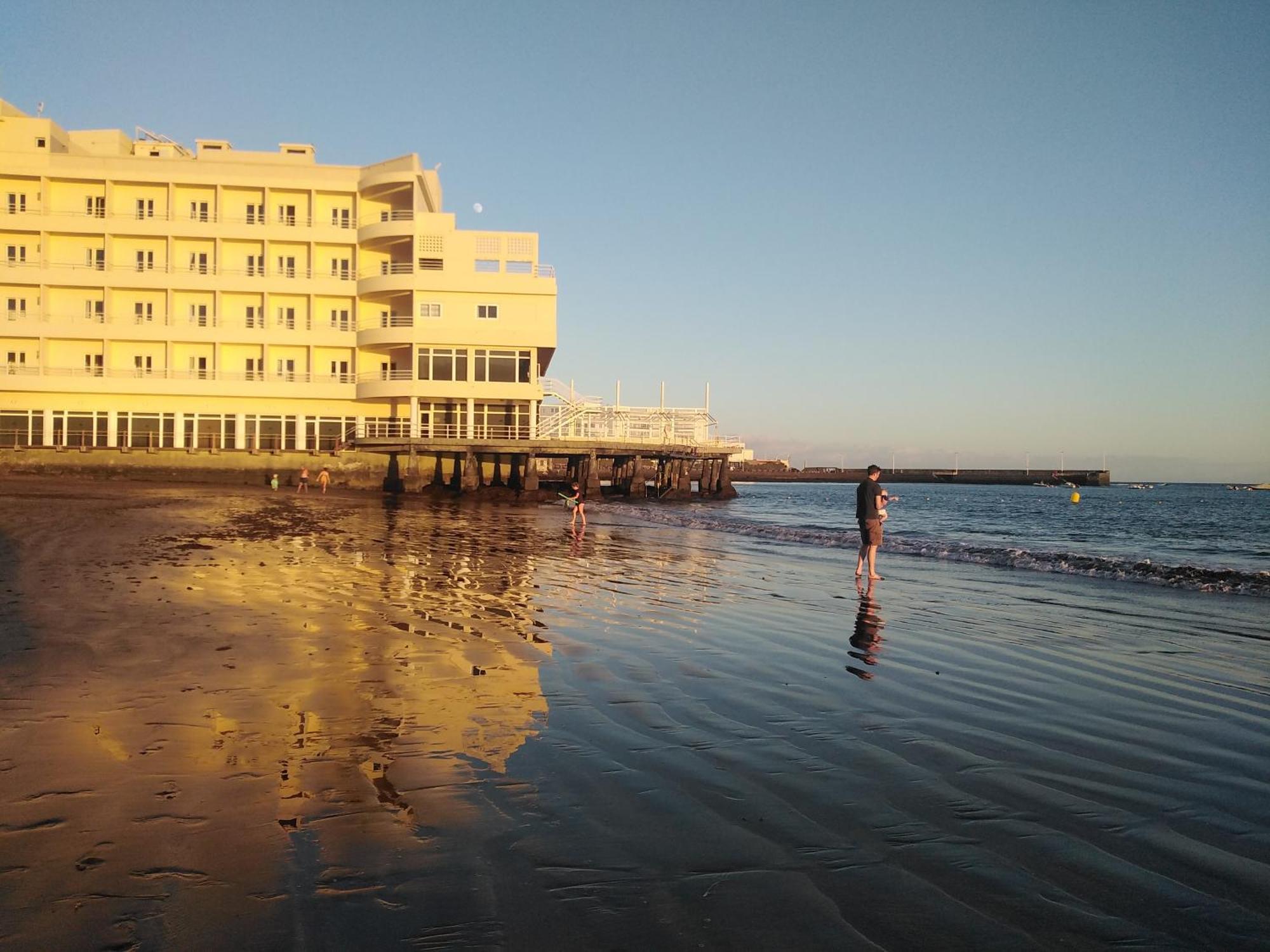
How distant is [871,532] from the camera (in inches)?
595

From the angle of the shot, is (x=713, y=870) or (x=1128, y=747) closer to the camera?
(x=713, y=870)

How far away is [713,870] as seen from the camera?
3.47 meters

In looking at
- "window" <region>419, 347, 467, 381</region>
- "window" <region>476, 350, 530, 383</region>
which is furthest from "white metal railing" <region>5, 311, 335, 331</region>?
"window" <region>476, 350, 530, 383</region>

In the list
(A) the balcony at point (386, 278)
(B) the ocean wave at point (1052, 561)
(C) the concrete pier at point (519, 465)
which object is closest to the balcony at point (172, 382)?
(A) the balcony at point (386, 278)

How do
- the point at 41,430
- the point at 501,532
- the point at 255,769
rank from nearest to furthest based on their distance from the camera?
the point at 255,769 → the point at 501,532 → the point at 41,430

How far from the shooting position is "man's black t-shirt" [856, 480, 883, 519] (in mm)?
15586

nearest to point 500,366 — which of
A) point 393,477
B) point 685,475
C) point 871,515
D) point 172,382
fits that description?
point 393,477

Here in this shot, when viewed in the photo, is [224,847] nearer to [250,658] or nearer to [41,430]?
[250,658]

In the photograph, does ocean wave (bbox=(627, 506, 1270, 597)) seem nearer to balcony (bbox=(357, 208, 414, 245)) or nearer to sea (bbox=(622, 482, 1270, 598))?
sea (bbox=(622, 482, 1270, 598))

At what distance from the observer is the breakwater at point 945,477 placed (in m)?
132

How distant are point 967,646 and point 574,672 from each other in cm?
425

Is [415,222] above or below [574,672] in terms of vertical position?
above

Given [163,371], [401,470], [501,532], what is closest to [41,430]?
[163,371]

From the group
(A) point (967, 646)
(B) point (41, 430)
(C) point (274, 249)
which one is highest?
(C) point (274, 249)
